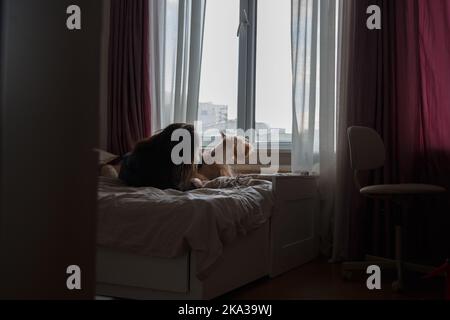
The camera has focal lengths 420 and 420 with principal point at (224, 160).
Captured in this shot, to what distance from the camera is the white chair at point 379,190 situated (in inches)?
79.2

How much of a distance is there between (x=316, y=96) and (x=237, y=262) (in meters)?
1.46

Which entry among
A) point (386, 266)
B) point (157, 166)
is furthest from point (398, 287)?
point (157, 166)

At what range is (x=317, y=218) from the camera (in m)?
2.84

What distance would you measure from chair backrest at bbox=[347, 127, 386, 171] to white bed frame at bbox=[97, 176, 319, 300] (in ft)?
1.18

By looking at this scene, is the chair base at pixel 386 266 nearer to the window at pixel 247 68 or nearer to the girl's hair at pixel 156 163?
the girl's hair at pixel 156 163

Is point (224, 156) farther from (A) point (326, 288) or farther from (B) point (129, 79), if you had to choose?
(A) point (326, 288)

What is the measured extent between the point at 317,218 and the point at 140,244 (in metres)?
1.53

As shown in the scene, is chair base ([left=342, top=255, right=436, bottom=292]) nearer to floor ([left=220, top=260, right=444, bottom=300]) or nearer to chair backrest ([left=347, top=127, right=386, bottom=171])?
floor ([left=220, top=260, right=444, bottom=300])

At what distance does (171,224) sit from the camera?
1.61 m

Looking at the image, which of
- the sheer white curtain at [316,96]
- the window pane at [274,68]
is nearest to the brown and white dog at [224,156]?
the window pane at [274,68]

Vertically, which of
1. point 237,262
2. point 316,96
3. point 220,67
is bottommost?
point 237,262

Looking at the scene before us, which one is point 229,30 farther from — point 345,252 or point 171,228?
point 171,228

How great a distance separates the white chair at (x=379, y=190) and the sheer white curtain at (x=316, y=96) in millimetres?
418
